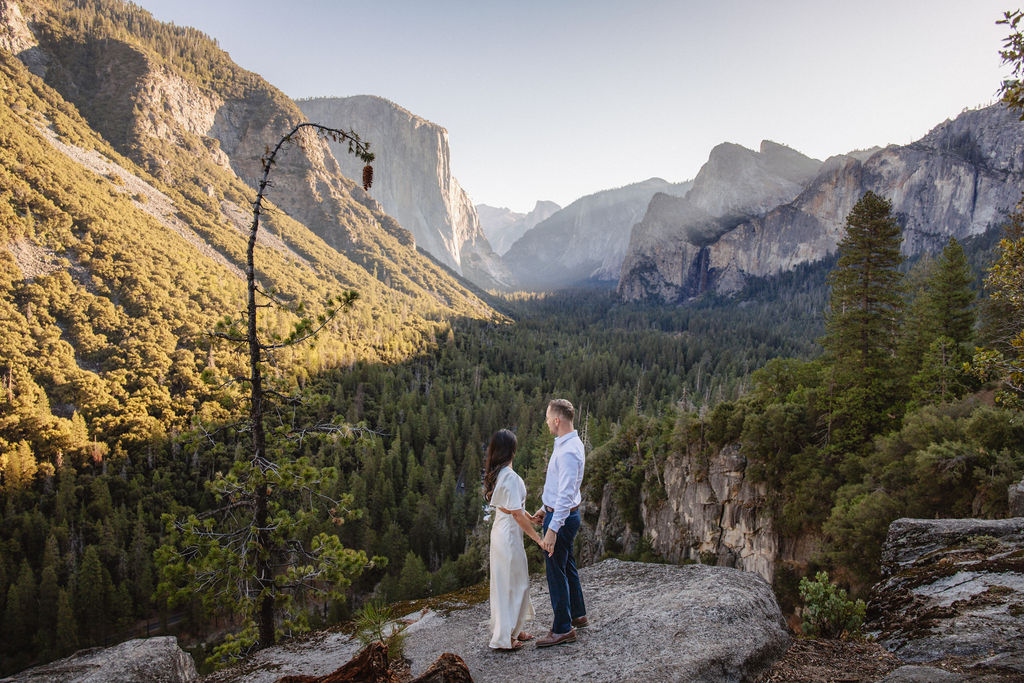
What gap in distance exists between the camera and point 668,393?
3556 inches

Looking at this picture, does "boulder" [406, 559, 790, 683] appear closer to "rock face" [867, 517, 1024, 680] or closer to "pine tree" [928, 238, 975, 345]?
"rock face" [867, 517, 1024, 680]

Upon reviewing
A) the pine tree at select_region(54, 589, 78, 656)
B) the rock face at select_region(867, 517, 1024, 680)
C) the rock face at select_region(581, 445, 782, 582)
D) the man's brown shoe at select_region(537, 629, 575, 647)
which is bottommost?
the pine tree at select_region(54, 589, 78, 656)

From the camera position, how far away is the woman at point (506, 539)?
18.3 feet

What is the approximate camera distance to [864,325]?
60.6 ft

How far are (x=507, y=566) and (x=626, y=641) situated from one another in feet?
6.20

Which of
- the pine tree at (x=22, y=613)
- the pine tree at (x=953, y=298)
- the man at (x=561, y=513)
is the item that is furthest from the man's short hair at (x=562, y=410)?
the pine tree at (x=22, y=613)

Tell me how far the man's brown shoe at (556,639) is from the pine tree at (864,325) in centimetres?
1811

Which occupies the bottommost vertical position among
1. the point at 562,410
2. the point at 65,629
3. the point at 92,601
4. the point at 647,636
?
the point at 65,629

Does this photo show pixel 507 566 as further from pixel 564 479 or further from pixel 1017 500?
pixel 1017 500

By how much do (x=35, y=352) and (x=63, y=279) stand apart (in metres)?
15.4

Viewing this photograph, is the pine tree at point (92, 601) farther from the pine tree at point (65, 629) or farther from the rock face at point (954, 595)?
the rock face at point (954, 595)

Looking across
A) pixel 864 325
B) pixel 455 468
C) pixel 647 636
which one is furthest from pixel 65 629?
pixel 864 325

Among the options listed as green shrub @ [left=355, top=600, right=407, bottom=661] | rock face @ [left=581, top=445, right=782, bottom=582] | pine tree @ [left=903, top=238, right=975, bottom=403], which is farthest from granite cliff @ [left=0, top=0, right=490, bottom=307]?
green shrub @ [left=355, top=600, right=407, bottom=661]

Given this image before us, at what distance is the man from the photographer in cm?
533
